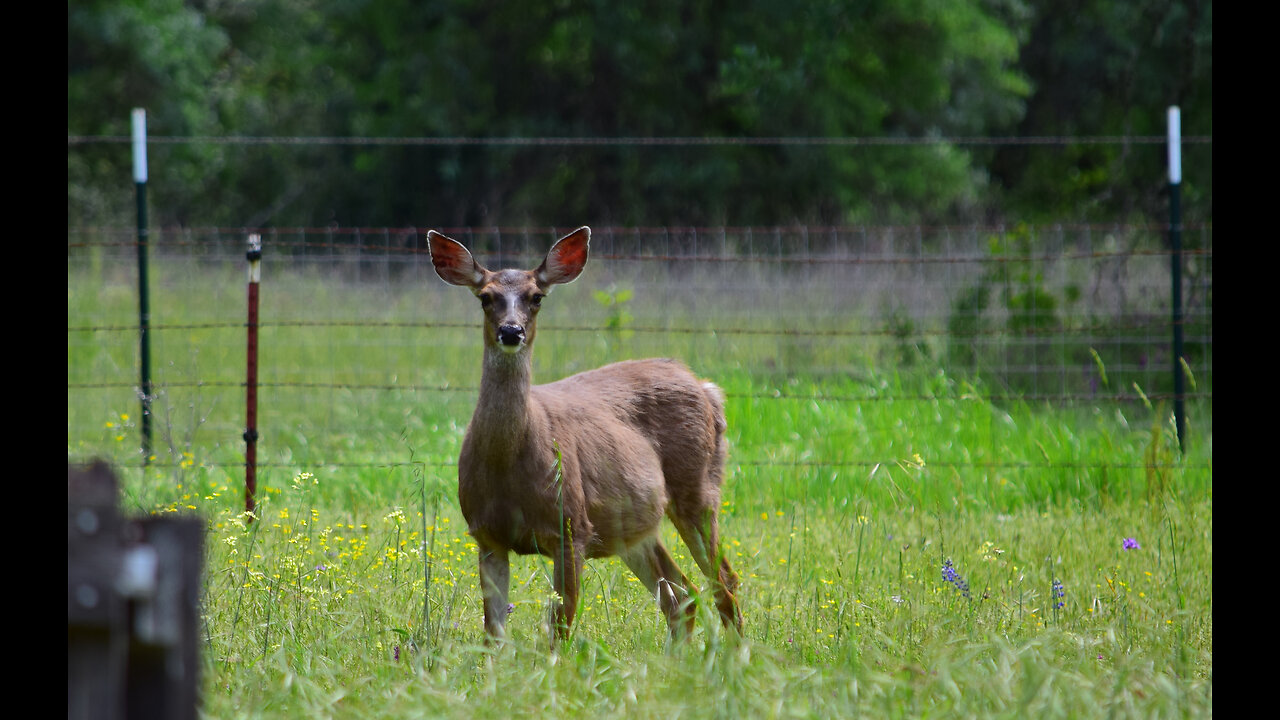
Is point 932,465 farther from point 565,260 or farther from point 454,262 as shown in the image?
point 454,262

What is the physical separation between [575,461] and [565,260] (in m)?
0.82

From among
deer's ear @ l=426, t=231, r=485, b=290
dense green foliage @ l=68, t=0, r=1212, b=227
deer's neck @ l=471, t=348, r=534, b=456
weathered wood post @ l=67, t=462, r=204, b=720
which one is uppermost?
dense green foliage @ l=68, t=0, r=1212, b=227

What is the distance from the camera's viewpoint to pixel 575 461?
4539 millimetres

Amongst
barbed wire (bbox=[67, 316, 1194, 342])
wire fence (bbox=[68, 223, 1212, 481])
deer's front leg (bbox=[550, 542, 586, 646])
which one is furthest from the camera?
wire fence (bbox=[68, 223, 1212, 481])

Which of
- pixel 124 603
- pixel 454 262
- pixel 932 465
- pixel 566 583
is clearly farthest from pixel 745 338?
pixel 124 603

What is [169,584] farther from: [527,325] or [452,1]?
[452,1]

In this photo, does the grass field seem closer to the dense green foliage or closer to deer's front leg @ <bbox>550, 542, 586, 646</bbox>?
deer's front leg @ <bbox>550, 542, 586, 646</bbox>

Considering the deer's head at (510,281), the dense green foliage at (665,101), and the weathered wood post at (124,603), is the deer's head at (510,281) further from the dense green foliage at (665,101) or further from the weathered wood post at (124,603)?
the dense green foliage at (665,101)

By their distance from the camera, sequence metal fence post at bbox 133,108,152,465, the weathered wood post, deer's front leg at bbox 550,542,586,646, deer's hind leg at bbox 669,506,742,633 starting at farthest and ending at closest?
1. metal fence post at bbox 133,108,152,465
2. deer's hind leg at bbox 669,506,742,633
3. deer's front leg at bbox 550,542,586,646
4. the weathered wood post

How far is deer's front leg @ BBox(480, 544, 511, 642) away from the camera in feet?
13.6

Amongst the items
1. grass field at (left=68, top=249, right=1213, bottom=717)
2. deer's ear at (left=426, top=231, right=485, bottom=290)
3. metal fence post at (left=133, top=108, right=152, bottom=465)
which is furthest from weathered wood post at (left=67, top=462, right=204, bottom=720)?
metal fence post at (left=133, top=108, right=152, bottom=465)

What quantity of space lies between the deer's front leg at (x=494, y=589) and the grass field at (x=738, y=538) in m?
0.10

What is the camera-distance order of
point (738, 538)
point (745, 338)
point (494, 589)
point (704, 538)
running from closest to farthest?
point (494, 589), point (704, 538), point (738, 538), point (745, 338)

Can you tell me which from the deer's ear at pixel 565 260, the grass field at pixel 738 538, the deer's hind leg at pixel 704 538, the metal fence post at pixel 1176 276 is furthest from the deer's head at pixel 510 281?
the metal fence post at pixel 1176 276
